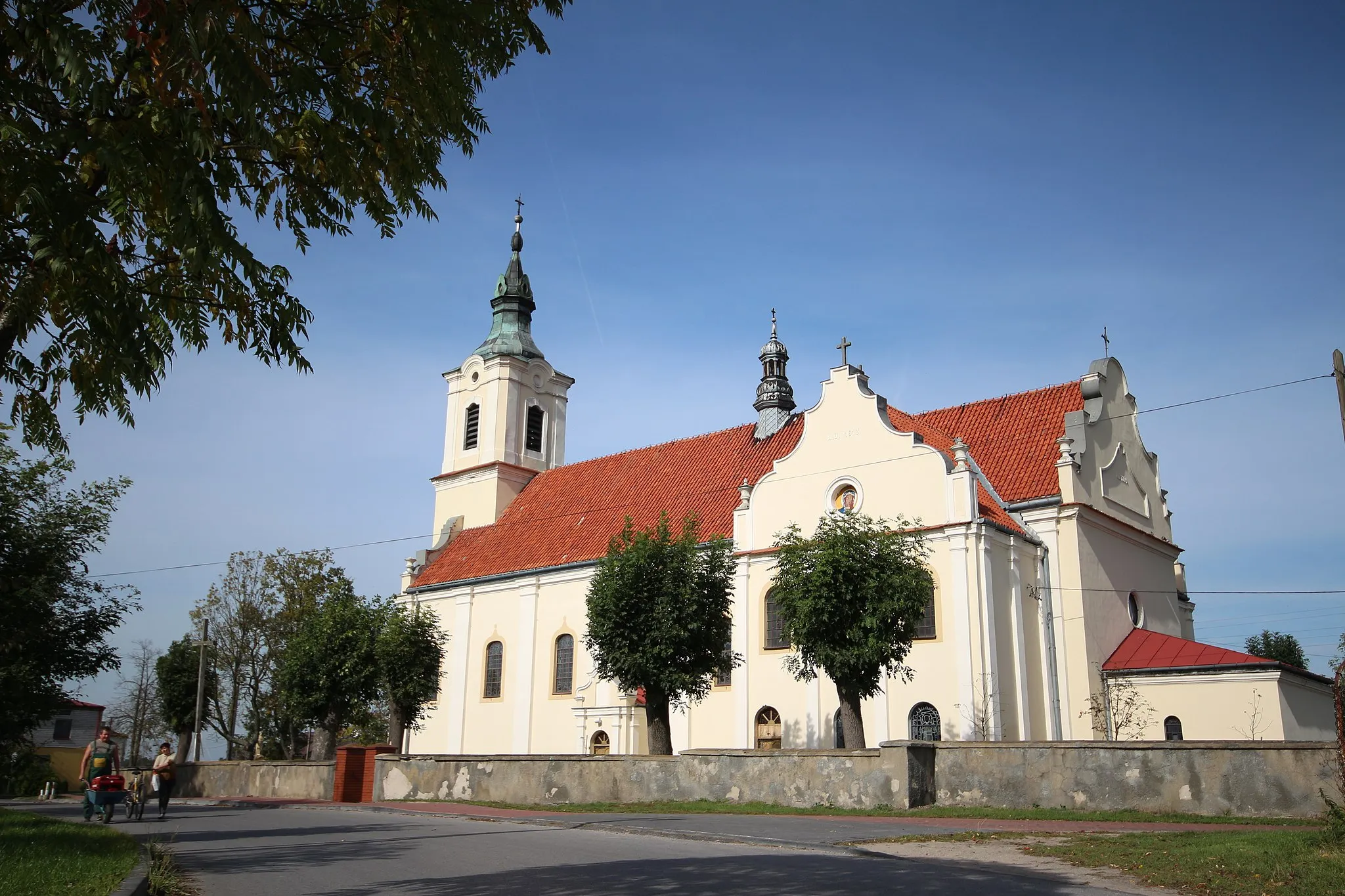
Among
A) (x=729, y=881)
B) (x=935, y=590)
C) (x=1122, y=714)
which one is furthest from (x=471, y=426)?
(x=729, y=881)

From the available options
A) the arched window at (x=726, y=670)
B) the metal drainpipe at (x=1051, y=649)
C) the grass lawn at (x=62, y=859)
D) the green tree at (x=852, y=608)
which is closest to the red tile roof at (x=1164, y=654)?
the metal drainpipe at (x=1051, y=649)

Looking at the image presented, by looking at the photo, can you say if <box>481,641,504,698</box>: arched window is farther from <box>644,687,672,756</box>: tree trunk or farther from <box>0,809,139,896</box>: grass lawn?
<box>0,809,139,896</box>: grass lawn

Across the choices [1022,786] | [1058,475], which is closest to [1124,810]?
[1022,786]

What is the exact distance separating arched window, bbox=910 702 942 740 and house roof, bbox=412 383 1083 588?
5112 millimetres

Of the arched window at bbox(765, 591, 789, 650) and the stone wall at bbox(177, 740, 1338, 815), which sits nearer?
the stone wall at bbox(177, 740, 1338, 815)

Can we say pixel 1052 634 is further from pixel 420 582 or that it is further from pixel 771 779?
pixel 420 582

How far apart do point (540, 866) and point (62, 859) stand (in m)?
4.68

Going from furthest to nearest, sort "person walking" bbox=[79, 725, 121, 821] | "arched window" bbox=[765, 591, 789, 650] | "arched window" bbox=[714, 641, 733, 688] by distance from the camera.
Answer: "arched window" bbox=[765, 591, 789, 650]
"arched window" bbox=[714, 641, 733, 688]
"person walking" bbox=[79, 725, 121, 821]

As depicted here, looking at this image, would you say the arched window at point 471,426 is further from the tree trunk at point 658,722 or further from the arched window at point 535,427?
the tree trunk at point 658,722

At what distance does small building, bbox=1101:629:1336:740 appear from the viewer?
25.9m

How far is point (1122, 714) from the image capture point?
1086 inches

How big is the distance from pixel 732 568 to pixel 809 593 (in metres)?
5.11

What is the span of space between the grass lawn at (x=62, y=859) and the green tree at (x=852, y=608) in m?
14.3

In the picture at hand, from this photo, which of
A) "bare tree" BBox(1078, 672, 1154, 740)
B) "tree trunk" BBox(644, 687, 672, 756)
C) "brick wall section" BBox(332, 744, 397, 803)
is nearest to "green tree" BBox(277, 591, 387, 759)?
"brick wall section" BBox(332, 744, 397, 803)
